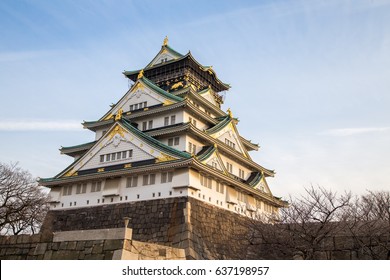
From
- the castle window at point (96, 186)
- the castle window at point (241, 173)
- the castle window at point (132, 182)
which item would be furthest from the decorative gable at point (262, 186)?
the castle window at point (96, 186)

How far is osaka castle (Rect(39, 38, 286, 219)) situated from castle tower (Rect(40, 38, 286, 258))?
73 mm

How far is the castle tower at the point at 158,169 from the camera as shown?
26344 mm

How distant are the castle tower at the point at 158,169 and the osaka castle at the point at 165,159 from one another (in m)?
0.07

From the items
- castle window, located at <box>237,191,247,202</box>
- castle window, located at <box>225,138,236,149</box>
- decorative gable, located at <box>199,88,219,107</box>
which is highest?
decorative gable, located at <box>199,88,219,107</box>

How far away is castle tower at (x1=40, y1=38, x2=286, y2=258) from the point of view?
26344 mm

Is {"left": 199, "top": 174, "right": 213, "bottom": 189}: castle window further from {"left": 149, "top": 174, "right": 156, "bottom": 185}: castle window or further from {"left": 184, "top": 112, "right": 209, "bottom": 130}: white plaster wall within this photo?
{"left": 184, "top": 112, "right": 209, "bottom": 130}: white plaster wall

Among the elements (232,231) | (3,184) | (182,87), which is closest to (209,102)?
(182,87)

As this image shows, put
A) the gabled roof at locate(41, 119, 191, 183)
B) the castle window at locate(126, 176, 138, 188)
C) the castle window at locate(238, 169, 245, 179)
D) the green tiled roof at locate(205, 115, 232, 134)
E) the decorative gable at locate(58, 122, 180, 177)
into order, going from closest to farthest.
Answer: the gabled roof at locate(41, 119, 191, 183) < the decorative gable at locate(58, 122, 180, 177) < the castle window at locate(126, 176, 138, 188) < the green tiled roof at locate(205, 115, 232, 134) < the castle window at locate(238, 169, 245, 179)

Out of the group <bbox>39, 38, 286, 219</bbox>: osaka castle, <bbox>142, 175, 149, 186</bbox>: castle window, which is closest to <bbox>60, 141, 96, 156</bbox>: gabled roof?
<bbox>39, 38, 286, 219</bbox>: osaka castle

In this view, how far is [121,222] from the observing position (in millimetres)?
27031

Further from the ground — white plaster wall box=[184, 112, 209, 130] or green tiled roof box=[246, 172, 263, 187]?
white plaster wall box=[184, 112, 209, 130]

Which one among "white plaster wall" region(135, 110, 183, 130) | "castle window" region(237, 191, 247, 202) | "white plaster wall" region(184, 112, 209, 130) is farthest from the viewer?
"white plaster wall" region(184, 112, 209, 130)

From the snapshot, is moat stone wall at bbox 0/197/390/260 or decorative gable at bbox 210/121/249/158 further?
decorative gable at bbox 210/121/249/158

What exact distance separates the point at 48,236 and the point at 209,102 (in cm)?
2435
